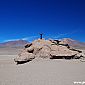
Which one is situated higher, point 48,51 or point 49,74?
point 48,51

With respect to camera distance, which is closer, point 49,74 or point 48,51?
point 49,74

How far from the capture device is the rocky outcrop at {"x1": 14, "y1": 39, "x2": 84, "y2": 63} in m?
11.2

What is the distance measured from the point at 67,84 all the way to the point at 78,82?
1.36ft

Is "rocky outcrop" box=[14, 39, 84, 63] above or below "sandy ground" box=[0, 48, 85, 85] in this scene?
above

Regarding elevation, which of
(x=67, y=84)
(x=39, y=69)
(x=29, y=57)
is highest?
(x=29, y=57)

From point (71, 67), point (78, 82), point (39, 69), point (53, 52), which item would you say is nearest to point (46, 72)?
point (39, 69)

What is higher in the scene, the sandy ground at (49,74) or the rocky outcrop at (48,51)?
the rocky outcrop at (48,51)

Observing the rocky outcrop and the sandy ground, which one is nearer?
the sandy ground

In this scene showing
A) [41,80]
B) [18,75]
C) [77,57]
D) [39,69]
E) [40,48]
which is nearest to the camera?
[41,80]

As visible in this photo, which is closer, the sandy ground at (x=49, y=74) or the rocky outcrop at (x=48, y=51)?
the sandy ground at (x=49, y=74)

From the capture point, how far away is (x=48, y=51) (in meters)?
11.5

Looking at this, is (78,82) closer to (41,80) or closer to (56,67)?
(41,80)

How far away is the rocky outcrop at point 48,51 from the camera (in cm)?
1118

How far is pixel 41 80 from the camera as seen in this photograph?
7348mm
